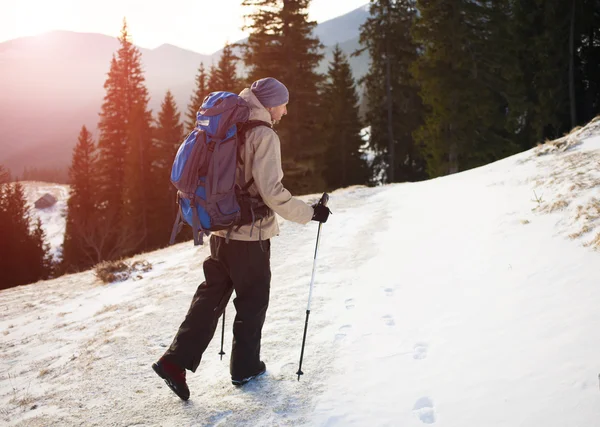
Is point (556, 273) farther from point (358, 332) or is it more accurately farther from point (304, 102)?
point (304, 102)

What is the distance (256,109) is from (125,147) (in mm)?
37066

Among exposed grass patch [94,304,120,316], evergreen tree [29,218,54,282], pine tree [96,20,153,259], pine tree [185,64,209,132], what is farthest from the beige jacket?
evergreen tree [29,218,54,282]

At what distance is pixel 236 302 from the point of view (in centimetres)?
345

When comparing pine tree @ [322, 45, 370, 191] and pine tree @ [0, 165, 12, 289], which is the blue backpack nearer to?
pine tree @ [322, 45, 370, 191]

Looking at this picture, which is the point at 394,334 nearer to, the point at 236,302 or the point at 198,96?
the point at 236,302

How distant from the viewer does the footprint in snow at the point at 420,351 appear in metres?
3.53

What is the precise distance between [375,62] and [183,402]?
1118 inches

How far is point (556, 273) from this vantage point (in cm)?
397

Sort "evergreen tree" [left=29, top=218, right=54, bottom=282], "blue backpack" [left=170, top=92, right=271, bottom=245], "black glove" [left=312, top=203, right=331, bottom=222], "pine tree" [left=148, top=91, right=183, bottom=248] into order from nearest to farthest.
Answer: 1. "blue backpack" [left=170, top=92, right=271, bottom=245]
2. "black glove" [left=312, top=203, right=331, bottom=222]
3. "pine tree" [left=148, top=91, right=183, bottom=248]
4. "evergreen tree" [left=29, top=218, right=54, bottom=282]

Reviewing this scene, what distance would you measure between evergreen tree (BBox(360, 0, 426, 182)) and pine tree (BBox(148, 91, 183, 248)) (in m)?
16.1

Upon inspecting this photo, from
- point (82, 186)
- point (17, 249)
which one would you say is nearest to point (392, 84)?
point (82, 186)

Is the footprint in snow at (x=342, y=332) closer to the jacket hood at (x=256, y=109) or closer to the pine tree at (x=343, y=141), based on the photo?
the jacket hood at (x=256, y=109)

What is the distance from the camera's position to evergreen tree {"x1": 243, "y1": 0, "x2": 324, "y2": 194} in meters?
22.1

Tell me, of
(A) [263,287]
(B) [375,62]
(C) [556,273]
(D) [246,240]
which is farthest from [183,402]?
(B) [375,62]
